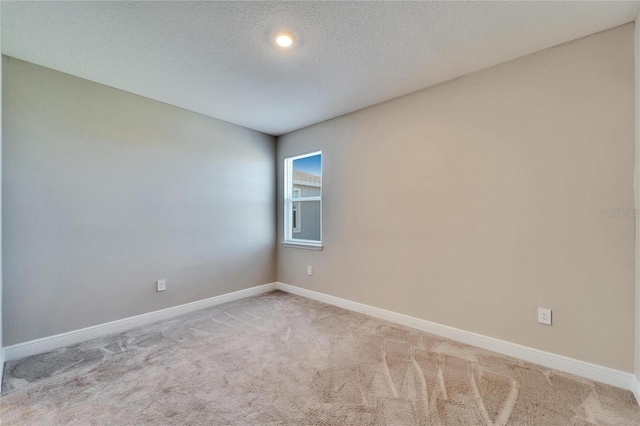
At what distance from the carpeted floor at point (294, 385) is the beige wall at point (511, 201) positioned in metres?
0.40

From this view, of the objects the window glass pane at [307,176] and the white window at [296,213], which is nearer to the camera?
the window glass pane at [307,176]

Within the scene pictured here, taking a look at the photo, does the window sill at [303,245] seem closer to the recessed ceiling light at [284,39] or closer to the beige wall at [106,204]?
the beige wall at [106,204]

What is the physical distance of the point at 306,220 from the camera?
4.12 meters

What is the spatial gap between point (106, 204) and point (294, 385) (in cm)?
241

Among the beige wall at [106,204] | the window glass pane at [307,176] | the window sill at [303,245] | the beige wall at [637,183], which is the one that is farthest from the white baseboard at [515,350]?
the beige wall at [106,204]

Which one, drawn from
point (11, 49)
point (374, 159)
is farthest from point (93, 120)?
point (374, 159)

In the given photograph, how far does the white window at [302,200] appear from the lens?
3.92m

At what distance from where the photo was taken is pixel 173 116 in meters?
3.12

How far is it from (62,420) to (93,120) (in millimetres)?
2390

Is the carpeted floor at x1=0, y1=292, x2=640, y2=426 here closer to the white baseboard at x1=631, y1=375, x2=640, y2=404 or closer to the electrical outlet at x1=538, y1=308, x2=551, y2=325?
the white baseboard at x1=631, y1=375, x2=640, y2=404

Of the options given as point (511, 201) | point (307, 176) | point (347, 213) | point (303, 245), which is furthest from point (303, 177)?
point (511, 201)

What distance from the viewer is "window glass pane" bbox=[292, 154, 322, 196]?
390 centimetres

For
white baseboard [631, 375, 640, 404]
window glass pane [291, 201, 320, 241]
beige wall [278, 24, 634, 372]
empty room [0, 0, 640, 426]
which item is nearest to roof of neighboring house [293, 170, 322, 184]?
window glass pane [291, 201, 320, 241]

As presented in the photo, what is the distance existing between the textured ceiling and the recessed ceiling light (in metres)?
0.06
